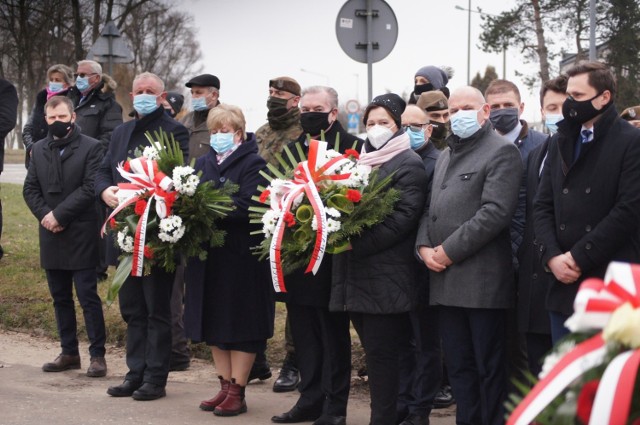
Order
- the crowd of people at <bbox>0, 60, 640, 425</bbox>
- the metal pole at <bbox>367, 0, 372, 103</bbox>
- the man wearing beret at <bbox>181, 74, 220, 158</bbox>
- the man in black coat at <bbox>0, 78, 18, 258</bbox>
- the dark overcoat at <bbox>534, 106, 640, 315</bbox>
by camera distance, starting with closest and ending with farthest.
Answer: the dark overcoat at <bbox>534, 106, 640, 315</bbox>
the crowd of people at <bbox>0, 60, 640, 425</bbox>
the man wearing beret at <bbox>181, 74, 220, 158</bbox>
the metal pole at <bbox>367, 0, 372, 103</bbox>
the man in black coat at <bbox>0, 78, 18, 258</bbox>

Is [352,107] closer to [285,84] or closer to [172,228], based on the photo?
[285,84]

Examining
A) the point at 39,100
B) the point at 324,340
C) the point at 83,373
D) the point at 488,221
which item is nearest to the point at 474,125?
the point at 488,221

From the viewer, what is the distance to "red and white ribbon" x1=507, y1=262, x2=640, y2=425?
2285mm

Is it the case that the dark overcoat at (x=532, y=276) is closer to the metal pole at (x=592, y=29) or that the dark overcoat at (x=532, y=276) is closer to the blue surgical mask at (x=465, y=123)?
the blue surgical mask at (x=465, y=123)

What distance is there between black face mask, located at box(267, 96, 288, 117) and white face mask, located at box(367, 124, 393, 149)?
1.66 m

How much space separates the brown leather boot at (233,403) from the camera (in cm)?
706

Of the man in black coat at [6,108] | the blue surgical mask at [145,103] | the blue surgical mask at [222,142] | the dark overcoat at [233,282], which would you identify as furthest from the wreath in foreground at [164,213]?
the man in black coat at [6,108]

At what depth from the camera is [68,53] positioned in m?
35.4

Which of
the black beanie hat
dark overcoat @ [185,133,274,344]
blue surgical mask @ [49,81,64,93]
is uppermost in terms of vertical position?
blue surgical mask @ [49,81,64,93]

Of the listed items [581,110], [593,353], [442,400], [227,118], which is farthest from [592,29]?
[593,353]

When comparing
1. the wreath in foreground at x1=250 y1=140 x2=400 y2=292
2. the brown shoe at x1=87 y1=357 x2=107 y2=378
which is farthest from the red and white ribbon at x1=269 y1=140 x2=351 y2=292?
the brown shoe at x1=87 y1=357 x2=107 y2=378

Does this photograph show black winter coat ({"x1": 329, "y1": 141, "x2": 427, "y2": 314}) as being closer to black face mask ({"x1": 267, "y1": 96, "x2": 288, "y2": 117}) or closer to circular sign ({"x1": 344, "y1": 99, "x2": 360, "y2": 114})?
black face mask ({"x1": 267, "y1": 96, "x2": 288, "y2": 117})

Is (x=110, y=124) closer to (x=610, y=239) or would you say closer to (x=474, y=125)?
(x=474, y=125)

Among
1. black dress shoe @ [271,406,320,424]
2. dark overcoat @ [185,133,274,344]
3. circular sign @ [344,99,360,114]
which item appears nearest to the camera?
black dress shoe @ [271,406,320,424]
